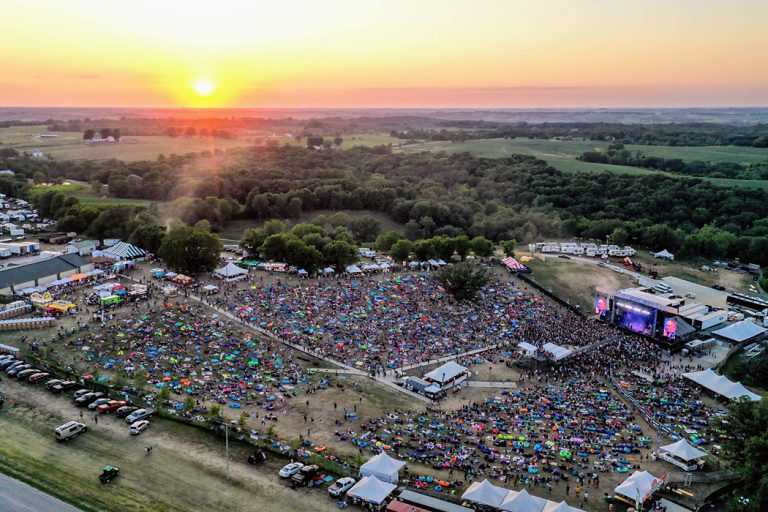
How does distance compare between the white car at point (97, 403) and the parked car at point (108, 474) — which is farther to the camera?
the white car at point (97, 403)

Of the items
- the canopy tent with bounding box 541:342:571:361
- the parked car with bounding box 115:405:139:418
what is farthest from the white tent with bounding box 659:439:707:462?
the parked car with bounding box 115:405:139:418

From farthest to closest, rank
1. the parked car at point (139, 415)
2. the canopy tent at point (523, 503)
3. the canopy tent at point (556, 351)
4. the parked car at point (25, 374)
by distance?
the canopy tent at point (556, 351)
the parked car at point (25, 374)
the parked car at point (139, 415)
the canopy tent at point (523, 503)

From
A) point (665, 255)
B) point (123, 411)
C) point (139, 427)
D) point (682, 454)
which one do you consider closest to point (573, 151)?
point (665, 255)

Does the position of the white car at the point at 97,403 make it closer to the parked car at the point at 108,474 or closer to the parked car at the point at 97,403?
the parked car at the point at 97,403

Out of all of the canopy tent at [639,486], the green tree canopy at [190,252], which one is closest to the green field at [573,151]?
the green tree canopy at [190,252]

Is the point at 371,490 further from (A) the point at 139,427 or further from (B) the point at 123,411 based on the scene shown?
(B) the point at 123,411

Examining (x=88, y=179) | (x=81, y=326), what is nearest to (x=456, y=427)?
(x=81, y=326)
